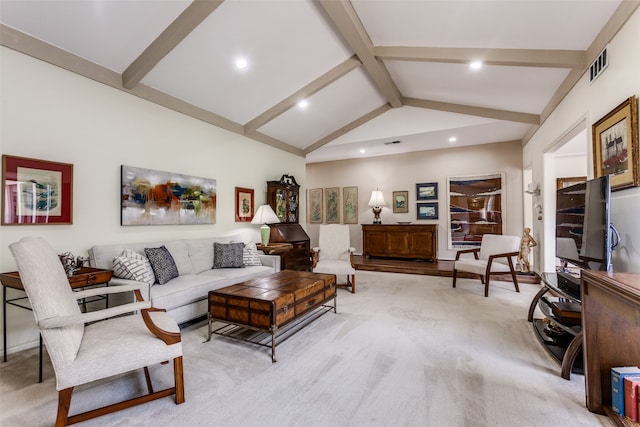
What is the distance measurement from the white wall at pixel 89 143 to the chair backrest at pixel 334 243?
173cm

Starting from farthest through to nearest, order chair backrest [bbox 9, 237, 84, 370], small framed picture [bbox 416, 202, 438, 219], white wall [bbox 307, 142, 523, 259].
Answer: small framed picture [bbox 416, 202, 438, 219], white wall [bbox 307, 142, 523, 259], chair backrest [bbox 9, 237, 84, 370]

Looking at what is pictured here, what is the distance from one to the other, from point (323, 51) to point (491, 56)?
1.96 m

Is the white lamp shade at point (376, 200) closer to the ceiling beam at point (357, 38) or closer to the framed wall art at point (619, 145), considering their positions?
the ceiling beam at point (357, 38)

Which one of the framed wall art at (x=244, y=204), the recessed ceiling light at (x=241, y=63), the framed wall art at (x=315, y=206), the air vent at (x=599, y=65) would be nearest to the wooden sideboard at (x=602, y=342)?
the air vent at (x=599, y=65)

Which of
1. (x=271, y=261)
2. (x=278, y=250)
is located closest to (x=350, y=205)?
(x=278, y=250)

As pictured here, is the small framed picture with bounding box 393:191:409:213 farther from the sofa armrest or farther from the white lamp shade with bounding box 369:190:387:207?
the sofa armrest

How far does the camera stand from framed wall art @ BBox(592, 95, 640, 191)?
2096mm

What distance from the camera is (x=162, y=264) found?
3.18 metres

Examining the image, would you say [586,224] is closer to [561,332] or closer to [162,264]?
[561,332]

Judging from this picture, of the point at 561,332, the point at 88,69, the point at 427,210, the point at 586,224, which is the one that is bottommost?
the point at 561,332

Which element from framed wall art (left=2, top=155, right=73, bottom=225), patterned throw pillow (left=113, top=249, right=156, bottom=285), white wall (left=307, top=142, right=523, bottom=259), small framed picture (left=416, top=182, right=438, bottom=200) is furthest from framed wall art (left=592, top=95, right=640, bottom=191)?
framed wall art (left=2, top=155, right=73, bottom=225)

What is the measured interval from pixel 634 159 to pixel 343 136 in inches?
187

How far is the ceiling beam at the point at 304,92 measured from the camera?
163 inches

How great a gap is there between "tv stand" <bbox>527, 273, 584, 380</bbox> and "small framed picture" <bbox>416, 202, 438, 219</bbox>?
4.16 m
